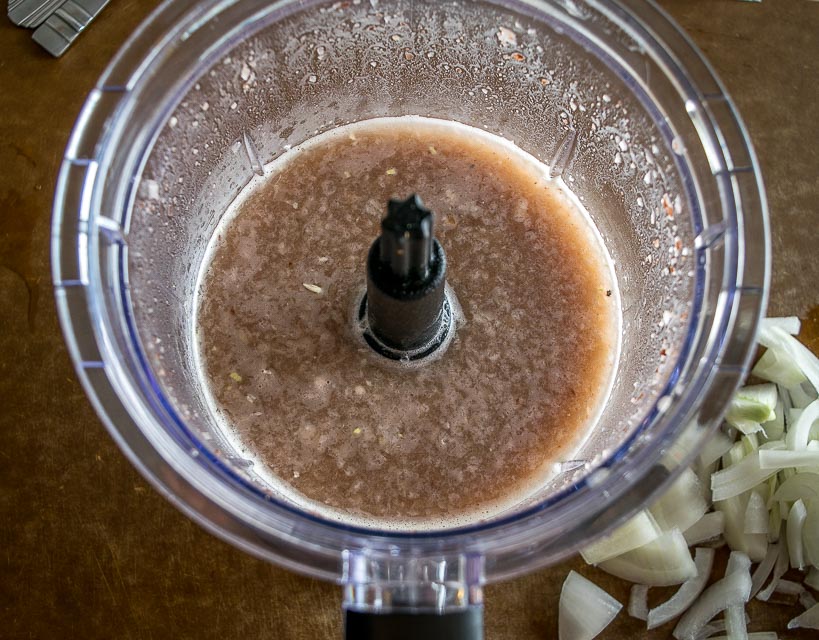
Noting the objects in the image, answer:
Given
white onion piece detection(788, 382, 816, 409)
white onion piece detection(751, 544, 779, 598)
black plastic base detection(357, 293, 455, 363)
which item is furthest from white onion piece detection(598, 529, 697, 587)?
black plastic base detection(357, 293, 455, 363)

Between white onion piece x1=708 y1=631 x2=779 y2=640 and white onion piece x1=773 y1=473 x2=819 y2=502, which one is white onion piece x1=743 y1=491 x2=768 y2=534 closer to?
white onion piece x1=773 y1=473 x2=819 y2=502

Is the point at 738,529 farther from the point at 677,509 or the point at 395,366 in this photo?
the point at 395,366

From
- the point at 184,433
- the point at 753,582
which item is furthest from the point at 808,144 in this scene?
the point at 184,433

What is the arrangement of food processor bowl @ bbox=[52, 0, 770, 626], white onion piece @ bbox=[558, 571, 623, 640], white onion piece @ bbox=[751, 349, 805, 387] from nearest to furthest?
1. food processor bowl @ bbox=[52, 0, 770, 626]
2. white onion piece @ bbox=[558, 571, 623, 640]
3. white onion piece @ bbox=[751, 349, 805, 387]

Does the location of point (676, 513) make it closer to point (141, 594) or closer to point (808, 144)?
point (808, 144)

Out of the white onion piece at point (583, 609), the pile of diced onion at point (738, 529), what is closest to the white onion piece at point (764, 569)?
the pile of diced onion at point (738, 529)

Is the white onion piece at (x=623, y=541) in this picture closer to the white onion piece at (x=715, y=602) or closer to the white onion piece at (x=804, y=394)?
the white onion piece at (x=715, y=602)

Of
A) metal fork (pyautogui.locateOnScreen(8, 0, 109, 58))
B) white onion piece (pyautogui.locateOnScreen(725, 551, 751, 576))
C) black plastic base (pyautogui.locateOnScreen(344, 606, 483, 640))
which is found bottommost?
black plastic base (pyautogui.locateOnScreen(344, 606, 483, 640))
